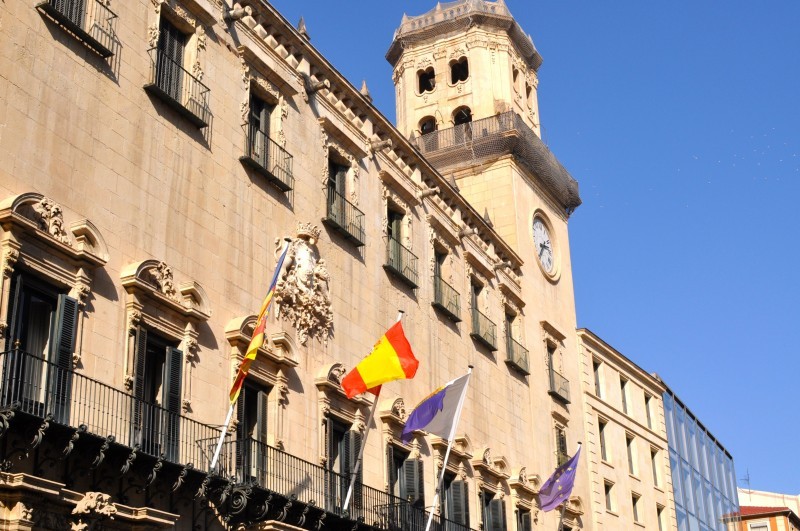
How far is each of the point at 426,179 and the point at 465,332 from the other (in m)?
4.87

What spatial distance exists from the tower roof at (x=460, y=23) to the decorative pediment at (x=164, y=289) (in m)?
27.3

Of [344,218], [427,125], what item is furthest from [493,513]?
[427,125]

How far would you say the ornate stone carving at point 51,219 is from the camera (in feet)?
62.8

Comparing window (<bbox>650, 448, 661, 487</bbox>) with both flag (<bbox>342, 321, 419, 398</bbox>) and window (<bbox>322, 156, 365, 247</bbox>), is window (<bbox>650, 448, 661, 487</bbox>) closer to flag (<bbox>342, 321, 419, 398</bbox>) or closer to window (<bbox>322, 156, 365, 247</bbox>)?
window (<bbox>322, 156, 365, 247</bbox>)

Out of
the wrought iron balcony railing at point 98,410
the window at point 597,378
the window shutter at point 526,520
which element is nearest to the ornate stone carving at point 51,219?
the wrought iron balcony railing at point 98,410

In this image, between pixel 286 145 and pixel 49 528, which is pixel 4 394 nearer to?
pixel 49 528

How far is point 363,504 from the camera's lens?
26281mm

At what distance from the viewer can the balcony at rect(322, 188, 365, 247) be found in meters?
28.5

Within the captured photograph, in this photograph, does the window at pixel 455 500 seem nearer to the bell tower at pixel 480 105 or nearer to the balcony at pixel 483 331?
the balcony at pixel 483 331

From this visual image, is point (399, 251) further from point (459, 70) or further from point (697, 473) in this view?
point (697, 473)

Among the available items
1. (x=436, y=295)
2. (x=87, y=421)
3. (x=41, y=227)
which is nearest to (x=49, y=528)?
(x=87, y=421)

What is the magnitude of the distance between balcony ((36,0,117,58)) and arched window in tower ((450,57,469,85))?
26594 mm

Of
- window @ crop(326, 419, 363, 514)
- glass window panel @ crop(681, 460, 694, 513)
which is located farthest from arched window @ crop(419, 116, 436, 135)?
window @ crop(326, 419, 363, 514)

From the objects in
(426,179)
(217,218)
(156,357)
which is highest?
(426,179)
